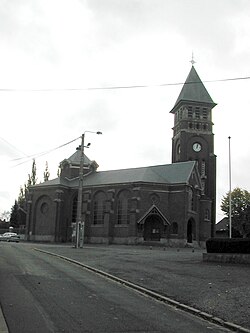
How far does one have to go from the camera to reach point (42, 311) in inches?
360

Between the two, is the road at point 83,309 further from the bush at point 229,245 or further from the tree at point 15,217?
the tree at point 15,217

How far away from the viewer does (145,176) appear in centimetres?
6269

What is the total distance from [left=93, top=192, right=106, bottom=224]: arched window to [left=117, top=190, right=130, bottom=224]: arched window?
2687mm

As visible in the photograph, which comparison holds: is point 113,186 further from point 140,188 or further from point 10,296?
point 10,296

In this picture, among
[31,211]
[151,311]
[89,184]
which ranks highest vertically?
[89,184]

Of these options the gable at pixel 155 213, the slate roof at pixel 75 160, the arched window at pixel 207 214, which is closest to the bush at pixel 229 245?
the gable at pixel 155 213

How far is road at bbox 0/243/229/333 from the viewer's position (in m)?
8.04

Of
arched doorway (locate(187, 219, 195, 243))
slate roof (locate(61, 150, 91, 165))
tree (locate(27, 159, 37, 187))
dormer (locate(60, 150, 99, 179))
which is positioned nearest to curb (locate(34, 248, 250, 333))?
arched doorway (locate(187, 219, 195, 243))

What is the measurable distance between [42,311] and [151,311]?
246cm

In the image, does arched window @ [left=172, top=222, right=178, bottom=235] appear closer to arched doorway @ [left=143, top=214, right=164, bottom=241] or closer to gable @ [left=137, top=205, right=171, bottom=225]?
gable @ [left=137, top=205, right=171, bottom=225]

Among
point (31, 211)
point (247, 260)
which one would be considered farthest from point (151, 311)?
point (31, 211)

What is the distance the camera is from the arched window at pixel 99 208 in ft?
212

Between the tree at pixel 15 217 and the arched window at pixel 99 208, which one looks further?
the tree at pixel 15 217

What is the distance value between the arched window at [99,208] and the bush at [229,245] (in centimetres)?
3989
